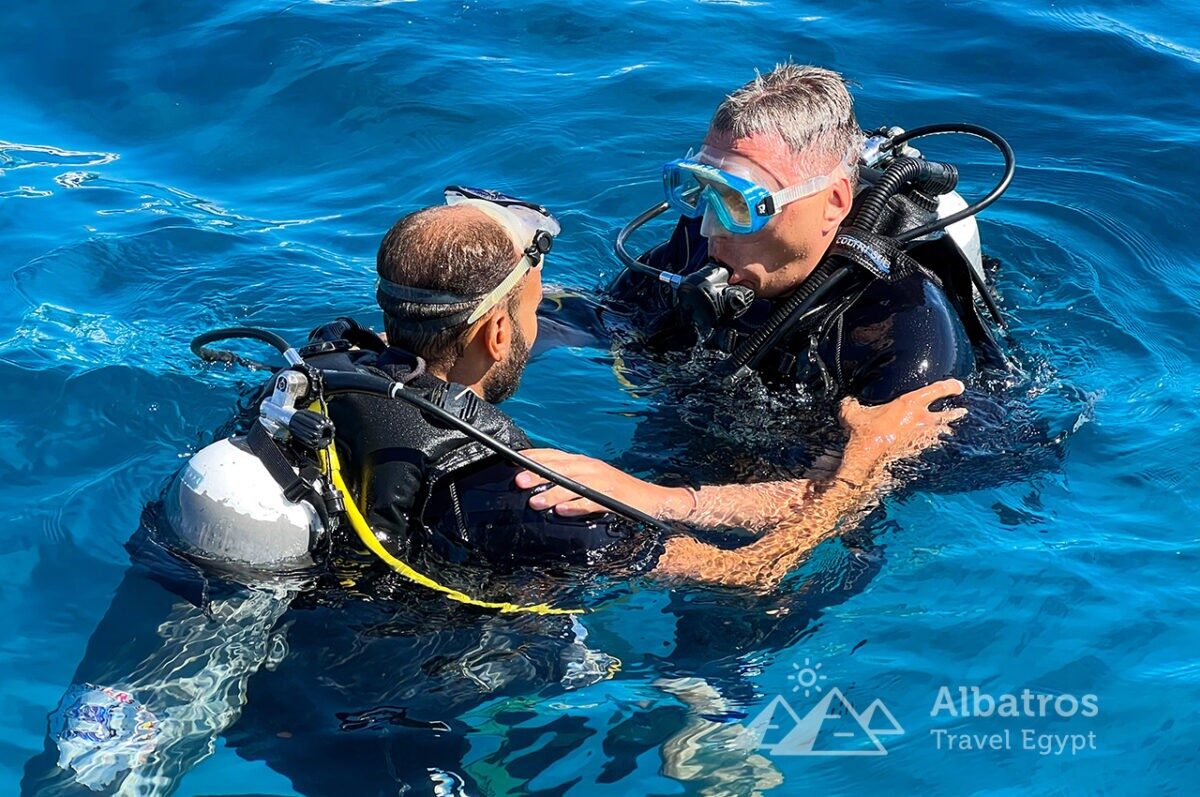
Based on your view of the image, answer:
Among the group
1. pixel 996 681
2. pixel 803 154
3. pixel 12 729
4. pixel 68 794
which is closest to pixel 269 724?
pixel 68 794

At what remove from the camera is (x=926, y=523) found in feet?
14.1

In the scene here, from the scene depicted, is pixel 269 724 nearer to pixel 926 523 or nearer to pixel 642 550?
pixel 642 550

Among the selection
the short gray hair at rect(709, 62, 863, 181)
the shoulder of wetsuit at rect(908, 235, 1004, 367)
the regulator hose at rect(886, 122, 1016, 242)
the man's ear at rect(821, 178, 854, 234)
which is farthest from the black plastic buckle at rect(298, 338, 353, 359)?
the shoulder of wetsuit at rect(908, 235, 1004, 367)

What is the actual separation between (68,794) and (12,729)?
31.3 inches

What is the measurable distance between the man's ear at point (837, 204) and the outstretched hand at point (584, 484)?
4.31 feet

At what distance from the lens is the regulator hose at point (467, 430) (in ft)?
Result: 9.72

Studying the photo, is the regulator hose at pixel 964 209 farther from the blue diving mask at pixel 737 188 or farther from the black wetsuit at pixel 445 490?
the black wetsuit at pixel 445 490

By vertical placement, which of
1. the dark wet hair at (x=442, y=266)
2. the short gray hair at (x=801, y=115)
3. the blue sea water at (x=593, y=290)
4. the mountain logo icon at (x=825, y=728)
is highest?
the short gray hair at (x=801, y=115)

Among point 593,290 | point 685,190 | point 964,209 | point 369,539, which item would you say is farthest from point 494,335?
point 593,290

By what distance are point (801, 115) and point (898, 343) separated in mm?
813

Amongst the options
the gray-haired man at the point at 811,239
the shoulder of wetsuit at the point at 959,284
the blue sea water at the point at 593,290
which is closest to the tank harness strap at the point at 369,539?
the blue sea water at the point at 593,290

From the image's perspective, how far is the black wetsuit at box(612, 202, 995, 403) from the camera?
4.01 meters

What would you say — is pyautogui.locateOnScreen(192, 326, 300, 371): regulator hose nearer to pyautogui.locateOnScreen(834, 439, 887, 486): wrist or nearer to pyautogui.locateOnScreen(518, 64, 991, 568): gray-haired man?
pyautogui.locateOnScreen(518, 64, 991, 568): gray-haired man

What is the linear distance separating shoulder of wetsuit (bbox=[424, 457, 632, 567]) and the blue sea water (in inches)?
12.9
